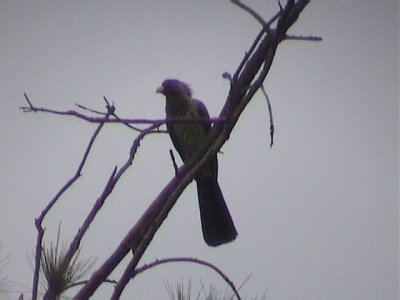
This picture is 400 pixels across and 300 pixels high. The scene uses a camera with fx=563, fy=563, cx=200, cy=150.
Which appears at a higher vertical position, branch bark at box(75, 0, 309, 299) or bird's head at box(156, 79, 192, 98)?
bird's head at box(156, 79, 192, 98)

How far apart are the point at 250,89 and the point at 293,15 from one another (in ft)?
0.59

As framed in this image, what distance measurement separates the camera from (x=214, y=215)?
254cm

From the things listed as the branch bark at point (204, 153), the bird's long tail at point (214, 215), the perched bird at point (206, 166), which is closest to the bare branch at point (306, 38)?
the branch bark at point (204, 153)

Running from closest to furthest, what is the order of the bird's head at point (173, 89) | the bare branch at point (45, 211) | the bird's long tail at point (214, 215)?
the bare branch at point (45, 211)
the bird's long tail at point (214, 215)
the bird's head at point (173, 89)

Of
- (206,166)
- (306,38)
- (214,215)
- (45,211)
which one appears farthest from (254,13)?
(214,215)

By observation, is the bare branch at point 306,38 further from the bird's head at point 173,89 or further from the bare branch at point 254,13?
the bird's head at point 173,89

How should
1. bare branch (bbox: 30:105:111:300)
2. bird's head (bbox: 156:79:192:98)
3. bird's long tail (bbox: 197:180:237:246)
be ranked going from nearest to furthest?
bare branch (bbox: 30:105:111:300)
bird's long tail (bbox: 197:180:237:246)
bird's head (bbox: 156:79:192:98)

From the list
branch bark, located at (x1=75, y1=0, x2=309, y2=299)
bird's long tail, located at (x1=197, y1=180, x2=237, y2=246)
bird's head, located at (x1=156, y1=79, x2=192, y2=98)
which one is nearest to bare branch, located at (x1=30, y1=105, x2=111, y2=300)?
branch bark, located at (x1=75, y1=0, x2=309, y2=299)

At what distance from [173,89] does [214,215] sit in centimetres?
134

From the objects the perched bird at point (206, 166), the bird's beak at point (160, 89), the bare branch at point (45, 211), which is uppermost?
the bird's beak at point (160, 89)

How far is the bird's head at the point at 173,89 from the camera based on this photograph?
144 inches

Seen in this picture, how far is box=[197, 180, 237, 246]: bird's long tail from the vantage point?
240cm

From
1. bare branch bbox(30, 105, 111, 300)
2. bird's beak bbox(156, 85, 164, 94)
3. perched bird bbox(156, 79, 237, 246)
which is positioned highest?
bird's beak bbox(156, 85, 164, 94)

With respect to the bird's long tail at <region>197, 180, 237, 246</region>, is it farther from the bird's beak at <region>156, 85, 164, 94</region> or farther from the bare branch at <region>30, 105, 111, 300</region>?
the bare branch at <region>30, 105, 111, 300</region>
